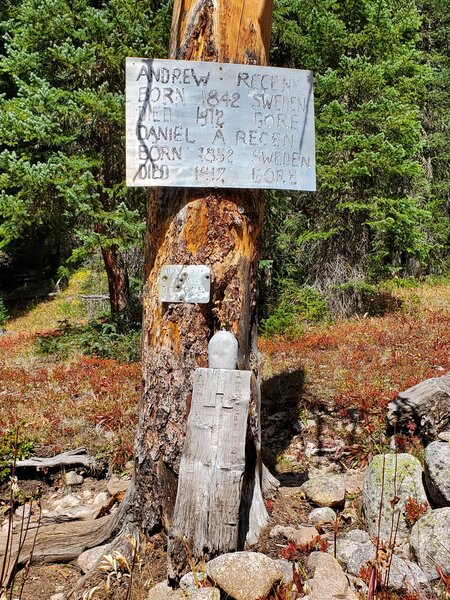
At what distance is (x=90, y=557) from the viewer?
10.8ft

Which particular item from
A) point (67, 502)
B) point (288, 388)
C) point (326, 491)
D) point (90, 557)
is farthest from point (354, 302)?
point (90, 557)

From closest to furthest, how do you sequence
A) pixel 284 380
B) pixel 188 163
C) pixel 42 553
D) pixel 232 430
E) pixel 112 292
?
pixel 232 430 → pixel 188 163 → pixel 42 553 → pixel 284 380 → pixel 112 292

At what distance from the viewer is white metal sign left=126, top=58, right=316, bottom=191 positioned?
3.13m

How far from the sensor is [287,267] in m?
11.7

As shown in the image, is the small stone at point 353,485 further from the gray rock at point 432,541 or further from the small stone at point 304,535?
the gray rock at point 432,541

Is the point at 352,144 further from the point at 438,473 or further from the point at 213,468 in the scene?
the point at 213,468

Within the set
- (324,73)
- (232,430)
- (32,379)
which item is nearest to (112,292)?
(32,379)

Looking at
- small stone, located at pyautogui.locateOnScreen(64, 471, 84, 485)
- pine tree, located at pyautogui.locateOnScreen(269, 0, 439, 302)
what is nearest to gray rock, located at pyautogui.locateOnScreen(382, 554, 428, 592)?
small stone, located at pyautogui.locateOnScreen(64, 471, 84, 485)

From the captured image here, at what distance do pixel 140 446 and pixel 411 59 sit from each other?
11.6 m

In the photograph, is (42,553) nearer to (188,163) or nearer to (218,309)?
(218,309)

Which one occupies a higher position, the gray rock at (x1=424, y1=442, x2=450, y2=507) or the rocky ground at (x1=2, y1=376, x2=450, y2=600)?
the gray rock at (x1=424, y1=442, x2=450, y2=507)

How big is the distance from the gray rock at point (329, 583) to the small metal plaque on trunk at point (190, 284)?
1622mm

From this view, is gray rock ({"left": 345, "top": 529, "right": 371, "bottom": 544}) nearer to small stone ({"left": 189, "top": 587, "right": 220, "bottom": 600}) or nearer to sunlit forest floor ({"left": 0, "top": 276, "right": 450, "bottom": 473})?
small stone ({"left": 189, "top": 587, "right": 220, "bottom": 600})

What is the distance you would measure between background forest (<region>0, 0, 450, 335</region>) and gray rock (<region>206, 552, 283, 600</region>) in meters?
6.64
